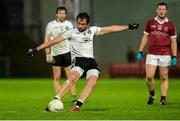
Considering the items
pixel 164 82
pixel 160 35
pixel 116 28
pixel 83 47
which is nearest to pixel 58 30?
pixel 160 35

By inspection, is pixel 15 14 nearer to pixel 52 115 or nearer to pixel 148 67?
pixel 148 67

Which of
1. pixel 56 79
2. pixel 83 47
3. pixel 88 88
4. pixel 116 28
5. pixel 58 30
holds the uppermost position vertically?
pixel 116 28

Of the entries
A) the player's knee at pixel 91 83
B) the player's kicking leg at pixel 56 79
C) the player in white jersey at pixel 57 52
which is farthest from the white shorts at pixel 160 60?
the player's knee at pixel 91 83

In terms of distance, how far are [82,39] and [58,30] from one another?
2.84 meters

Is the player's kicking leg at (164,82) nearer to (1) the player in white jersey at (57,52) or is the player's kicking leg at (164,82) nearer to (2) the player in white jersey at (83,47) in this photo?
(1) the player in white jersey at (57,52)

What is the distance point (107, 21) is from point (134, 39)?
158 cm

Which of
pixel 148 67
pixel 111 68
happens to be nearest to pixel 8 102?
pixel 148 67

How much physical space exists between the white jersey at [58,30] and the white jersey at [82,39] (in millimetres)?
2642

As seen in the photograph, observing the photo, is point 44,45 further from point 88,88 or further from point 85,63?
point 88,88

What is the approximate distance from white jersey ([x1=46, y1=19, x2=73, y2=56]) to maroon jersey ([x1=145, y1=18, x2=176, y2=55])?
1919 millimetres

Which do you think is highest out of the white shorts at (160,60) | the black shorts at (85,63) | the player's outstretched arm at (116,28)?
the player's outstretched arm at (116,28)

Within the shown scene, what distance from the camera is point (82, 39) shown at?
1466cm

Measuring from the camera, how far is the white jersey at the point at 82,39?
1464 cm

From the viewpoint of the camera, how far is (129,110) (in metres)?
14.9
